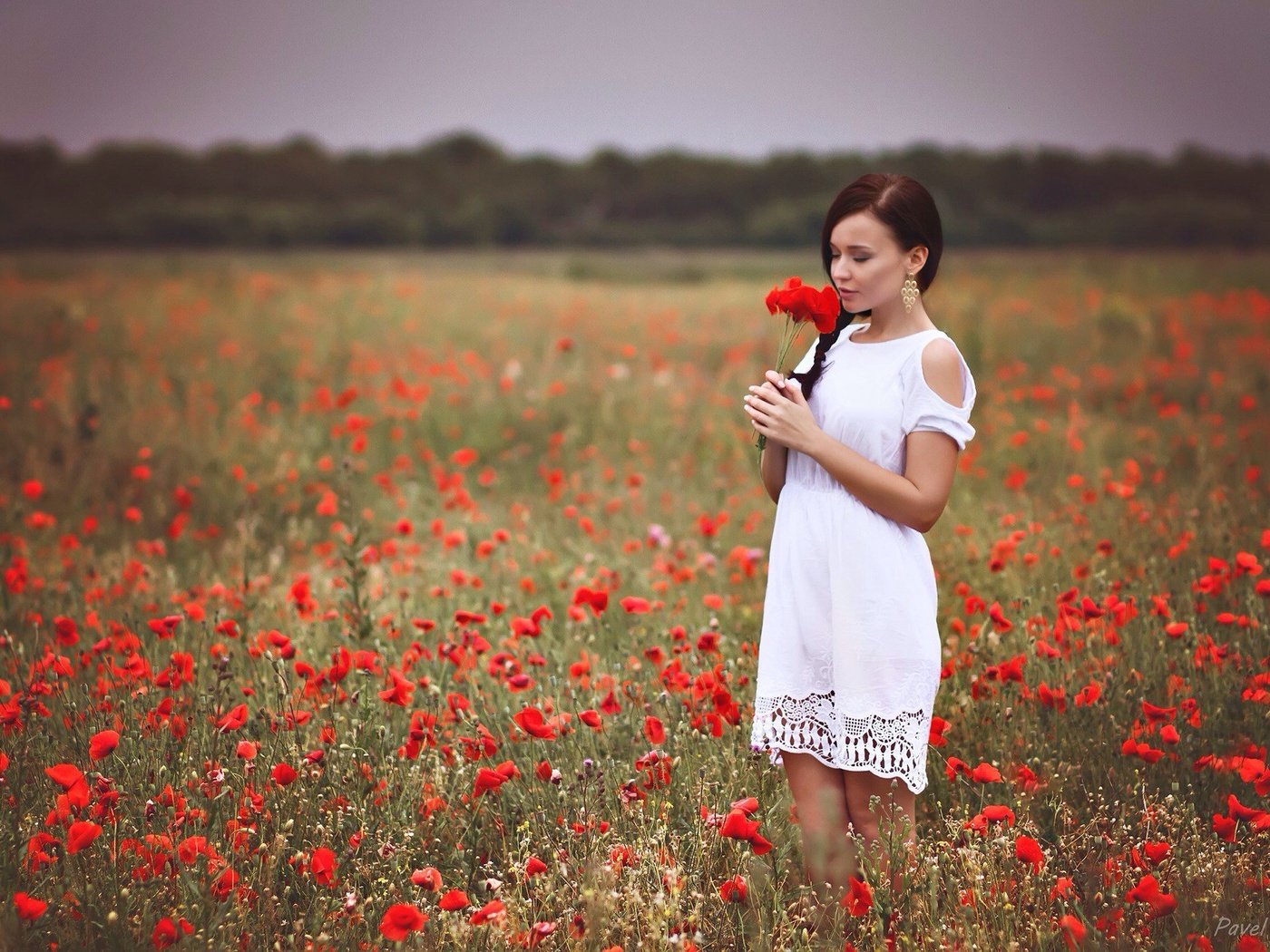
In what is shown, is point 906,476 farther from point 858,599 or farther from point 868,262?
point 868,262

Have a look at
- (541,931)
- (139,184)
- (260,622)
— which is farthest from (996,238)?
(541,931)

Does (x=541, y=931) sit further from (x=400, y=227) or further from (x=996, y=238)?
(x=400, y=227)

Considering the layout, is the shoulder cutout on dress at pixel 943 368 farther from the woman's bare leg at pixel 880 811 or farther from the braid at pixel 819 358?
the woman's bare leg at pixel 880 811

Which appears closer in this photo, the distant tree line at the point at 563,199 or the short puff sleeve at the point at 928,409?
the short puff sleeve at the point at 928,409

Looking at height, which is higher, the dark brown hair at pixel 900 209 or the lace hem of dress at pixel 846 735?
the dark brown hair at pixel 900 209

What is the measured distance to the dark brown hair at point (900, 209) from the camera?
207 cm

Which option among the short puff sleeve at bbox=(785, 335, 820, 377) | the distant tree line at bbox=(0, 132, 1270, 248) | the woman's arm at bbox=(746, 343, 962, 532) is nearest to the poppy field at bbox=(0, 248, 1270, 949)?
the short puff sleeve at bbox=(785, 335, 820, 377)

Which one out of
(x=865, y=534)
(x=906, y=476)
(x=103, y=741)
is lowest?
(x=103, y=741)

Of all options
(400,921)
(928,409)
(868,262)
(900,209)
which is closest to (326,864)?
(400,921)

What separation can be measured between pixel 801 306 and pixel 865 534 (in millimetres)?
477

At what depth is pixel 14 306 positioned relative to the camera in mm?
10156

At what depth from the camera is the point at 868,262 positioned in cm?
209

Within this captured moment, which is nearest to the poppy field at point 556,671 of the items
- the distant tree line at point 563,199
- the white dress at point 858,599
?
the white dress at point 858,599

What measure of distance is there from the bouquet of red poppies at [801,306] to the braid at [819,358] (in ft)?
0.40
